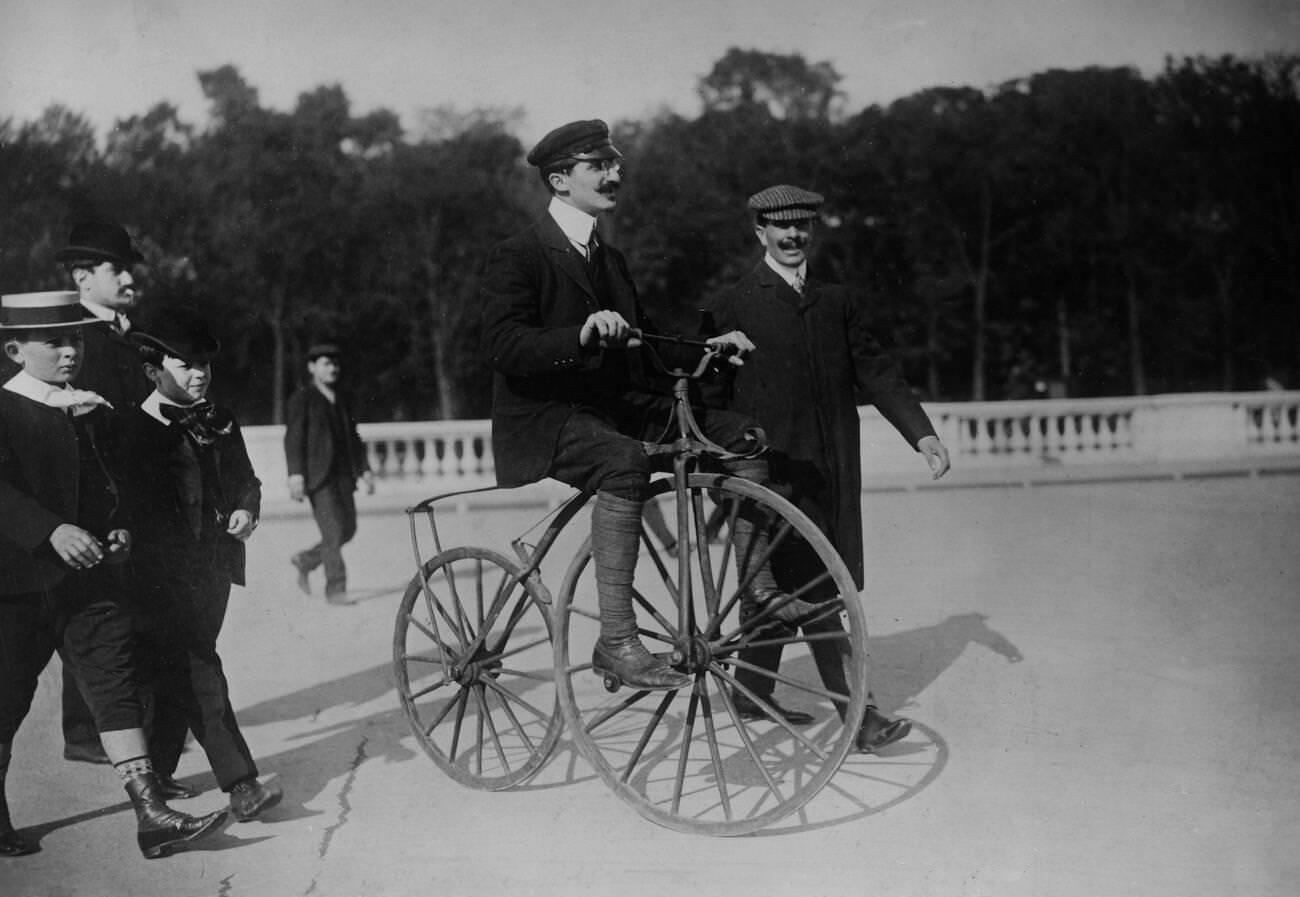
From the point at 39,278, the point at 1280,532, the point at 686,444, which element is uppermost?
the point at 39,278

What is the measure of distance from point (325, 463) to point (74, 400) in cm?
475

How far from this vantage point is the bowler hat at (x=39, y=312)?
12.6 ft

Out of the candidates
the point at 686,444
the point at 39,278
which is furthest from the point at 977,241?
the point at 686,444

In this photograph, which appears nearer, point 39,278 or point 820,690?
point 820,690

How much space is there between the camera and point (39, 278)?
6.97m

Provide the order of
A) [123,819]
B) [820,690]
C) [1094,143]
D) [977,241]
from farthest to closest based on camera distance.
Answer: [977,241]
[1094,143]
[123,819]
[820,690]

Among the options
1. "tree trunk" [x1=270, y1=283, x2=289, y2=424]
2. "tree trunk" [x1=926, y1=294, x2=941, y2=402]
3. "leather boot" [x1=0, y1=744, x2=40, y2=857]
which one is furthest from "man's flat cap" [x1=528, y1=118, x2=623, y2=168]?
"tree trunk" [x1=926, y1=294, x2=941, y2=402]

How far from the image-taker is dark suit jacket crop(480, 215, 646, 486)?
4.05m

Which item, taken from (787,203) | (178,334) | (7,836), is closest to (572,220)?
(787,203)

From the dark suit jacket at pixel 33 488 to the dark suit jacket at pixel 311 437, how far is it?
15.4 feet

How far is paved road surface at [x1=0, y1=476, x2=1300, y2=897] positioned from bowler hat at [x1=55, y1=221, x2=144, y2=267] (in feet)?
6.26

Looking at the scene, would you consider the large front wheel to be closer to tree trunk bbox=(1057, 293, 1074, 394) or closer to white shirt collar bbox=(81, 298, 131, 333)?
white shirt collar bbox=(81, 298, 131, 333)

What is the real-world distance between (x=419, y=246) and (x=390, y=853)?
13328 millimetres

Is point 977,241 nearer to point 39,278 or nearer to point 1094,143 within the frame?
point 1094,143
